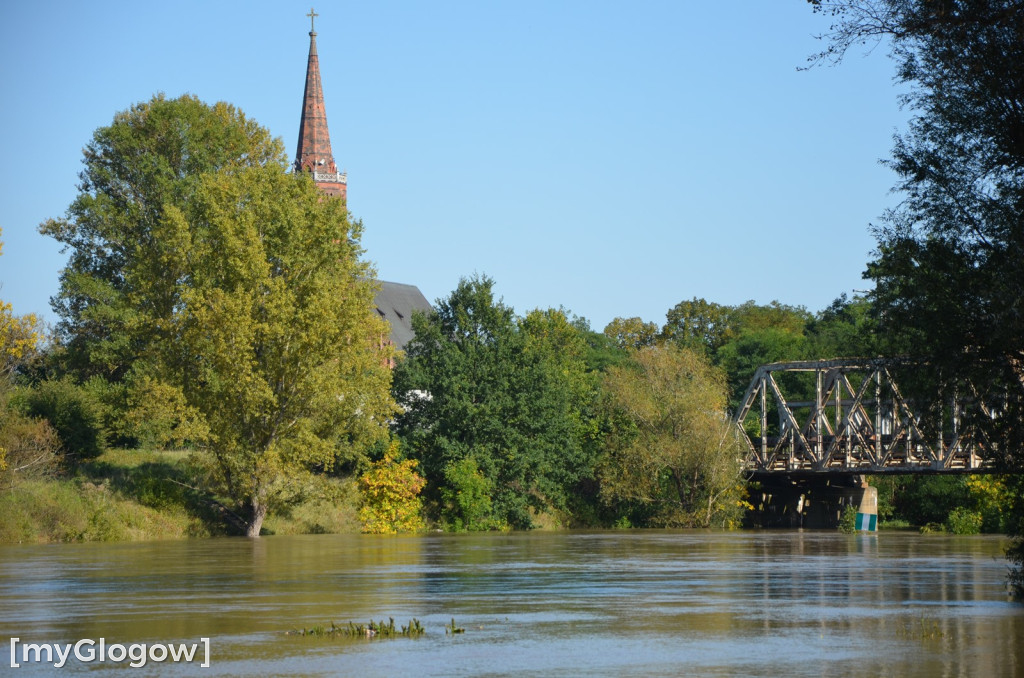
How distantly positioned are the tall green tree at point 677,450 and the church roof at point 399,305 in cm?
5059

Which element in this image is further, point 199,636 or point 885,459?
point 885,459

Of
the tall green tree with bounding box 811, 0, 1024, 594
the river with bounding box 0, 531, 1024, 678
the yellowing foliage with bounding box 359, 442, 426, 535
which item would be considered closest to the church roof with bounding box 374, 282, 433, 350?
the yellowing foliage with bounding box 359, 442, 426, 535

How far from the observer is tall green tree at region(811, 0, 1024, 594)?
18453 millimetres

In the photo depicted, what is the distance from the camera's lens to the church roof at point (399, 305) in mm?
115375

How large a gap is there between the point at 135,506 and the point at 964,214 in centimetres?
3613

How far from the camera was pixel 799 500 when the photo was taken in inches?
2680

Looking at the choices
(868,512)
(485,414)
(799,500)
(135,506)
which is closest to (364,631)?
(135,506)

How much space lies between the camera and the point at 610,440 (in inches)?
2608

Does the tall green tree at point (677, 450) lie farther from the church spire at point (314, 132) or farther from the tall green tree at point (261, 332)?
the church spire at point (314, 132)

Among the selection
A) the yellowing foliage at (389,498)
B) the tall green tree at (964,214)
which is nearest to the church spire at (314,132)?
the yellowing foliage at (389,498)

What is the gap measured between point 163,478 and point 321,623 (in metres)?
35.9

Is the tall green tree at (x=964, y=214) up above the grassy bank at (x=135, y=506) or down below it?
above

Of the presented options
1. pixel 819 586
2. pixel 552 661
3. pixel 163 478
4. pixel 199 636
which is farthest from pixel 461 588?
pixel 163 478

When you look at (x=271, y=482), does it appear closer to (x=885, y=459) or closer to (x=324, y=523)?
(x=324, y=523)
